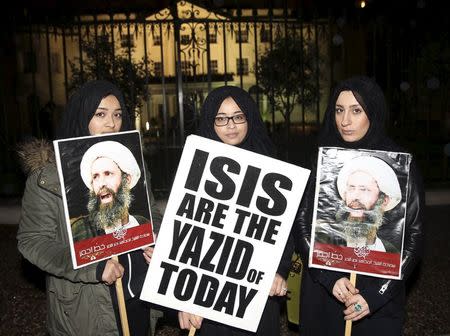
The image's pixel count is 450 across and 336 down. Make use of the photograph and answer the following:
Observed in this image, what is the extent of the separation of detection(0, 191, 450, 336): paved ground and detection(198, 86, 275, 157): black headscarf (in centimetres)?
188

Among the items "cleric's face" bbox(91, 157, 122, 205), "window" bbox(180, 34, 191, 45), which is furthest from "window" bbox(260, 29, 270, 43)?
"cleric's face" bbox(91, 157, 122, 205)

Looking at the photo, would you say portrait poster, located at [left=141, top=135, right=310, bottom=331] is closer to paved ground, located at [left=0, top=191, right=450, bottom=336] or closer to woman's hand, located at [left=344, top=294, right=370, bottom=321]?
woman's hand, located at [left=344, top=294, right=370, bottom=321]

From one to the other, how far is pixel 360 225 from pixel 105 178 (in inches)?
50.5

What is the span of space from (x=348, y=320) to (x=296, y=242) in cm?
50

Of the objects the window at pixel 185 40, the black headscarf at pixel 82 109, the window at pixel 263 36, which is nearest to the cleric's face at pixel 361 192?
the black headscarf at pixel 82 109

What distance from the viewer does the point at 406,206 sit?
2.51 m

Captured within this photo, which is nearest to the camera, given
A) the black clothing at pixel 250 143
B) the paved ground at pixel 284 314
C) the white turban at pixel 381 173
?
the white turban at pixel 381 173

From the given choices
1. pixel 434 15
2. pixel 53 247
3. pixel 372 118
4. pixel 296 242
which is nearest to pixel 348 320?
pixel 296 242

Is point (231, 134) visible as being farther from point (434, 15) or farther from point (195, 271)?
point (434, 15)

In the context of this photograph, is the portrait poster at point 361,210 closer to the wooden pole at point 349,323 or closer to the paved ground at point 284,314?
the wooden pole at point 349,323

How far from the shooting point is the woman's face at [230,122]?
279cm

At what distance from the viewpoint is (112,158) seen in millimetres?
2484

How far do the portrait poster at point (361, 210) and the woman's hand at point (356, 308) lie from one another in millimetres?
160

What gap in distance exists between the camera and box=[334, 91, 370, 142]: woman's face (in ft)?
8.73
